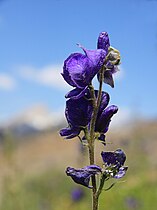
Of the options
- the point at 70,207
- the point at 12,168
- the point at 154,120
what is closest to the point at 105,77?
the point at 12,168

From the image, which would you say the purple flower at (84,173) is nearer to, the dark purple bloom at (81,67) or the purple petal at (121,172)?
the purple petal at (121,172)

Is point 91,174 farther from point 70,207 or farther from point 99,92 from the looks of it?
point 70,207

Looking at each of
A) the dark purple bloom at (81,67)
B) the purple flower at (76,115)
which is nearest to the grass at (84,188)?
the purple flower at (76,115)

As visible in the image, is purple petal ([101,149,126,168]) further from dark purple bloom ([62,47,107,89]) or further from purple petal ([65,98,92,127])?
dark purple bloom ([62,47,107,89])

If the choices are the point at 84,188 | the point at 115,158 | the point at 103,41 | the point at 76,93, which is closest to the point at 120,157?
the point at 115,158

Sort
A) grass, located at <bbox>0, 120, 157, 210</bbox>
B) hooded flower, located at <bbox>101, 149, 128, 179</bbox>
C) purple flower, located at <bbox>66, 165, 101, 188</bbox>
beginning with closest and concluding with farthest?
purple flower, located at <bbox>66, 165, 101, 188</bbox> → hooded flower, located at <bbox>101, 149, 128, 179</bbox> → grass, located at <bbox>0, 120, 157, 210</bbox>

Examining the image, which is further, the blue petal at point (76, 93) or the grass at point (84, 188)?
the grass at point (84, 188)

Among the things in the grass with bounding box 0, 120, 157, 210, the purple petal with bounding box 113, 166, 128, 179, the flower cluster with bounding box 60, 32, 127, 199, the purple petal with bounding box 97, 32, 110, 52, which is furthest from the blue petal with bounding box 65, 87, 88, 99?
the grass with bounding box 0, 120, 157, 210

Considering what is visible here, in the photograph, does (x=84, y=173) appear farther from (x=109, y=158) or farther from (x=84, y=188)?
(x=84, y=188)
